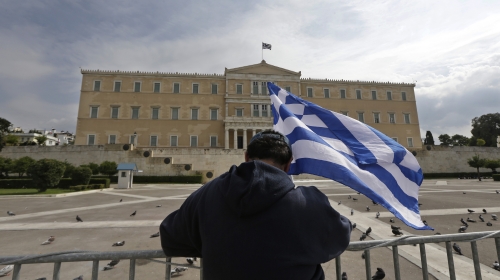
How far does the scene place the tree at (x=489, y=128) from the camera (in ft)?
166

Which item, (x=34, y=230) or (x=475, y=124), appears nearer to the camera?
(x=34, y=230)

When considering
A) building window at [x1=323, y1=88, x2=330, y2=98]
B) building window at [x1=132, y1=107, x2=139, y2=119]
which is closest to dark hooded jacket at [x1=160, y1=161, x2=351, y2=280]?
building window at [x1=132, y1=107, x2=139, y2=119]

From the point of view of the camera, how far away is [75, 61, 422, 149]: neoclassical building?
3559 centimetres

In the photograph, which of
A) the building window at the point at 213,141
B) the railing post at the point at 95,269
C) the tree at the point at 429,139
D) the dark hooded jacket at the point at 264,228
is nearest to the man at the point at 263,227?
the dark hooded jacket at the point at 264,228

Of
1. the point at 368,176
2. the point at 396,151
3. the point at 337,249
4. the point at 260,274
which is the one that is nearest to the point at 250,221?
the point at 260,274

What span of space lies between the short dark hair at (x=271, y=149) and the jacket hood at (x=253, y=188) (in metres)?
0.22

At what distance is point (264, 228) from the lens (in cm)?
109

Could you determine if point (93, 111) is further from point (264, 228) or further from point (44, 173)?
point (264, 228)

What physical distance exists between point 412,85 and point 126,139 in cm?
4726

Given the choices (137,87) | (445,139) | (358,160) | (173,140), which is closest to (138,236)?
(358,160)

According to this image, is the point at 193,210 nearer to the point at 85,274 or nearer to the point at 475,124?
the point at 85,274

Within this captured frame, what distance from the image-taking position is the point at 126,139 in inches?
1394

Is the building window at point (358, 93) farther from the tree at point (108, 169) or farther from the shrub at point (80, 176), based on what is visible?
the shrub at point (80, 176)

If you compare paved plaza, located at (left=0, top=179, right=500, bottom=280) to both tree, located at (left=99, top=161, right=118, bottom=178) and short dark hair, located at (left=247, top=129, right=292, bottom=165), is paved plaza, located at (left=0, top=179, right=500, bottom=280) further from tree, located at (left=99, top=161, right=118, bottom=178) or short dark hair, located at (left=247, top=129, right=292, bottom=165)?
tree, located at (left=99, top=161, right=118, bottom=178)
